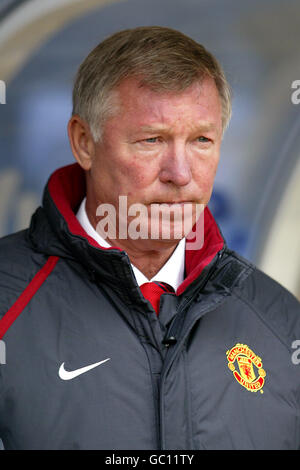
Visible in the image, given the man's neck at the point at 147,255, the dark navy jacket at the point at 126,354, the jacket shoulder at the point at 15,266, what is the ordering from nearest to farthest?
the dark navy jacket at the point at 126,354 → the jacket shoulder at the point at 15,266 → the man's neck at the point at 147,255

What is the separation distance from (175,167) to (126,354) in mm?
467

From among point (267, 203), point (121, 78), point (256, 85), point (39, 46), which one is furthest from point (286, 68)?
point (121, 78)

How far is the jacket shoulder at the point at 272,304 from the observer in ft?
6.55

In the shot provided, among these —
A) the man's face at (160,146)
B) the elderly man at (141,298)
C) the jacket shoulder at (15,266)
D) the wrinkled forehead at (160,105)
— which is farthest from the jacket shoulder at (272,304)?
the jacket shoulder at (15,266)

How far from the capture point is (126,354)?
1.73 m

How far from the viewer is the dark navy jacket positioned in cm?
165

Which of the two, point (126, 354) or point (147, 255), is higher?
point (147, 255)

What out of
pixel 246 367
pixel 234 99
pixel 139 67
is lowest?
pixel 246 367

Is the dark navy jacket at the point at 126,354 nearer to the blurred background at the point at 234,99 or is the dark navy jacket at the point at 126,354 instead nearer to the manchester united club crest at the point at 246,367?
the manchester united club crest at the point at 246,367

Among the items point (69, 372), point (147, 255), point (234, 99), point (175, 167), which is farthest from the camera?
point (234, 99)

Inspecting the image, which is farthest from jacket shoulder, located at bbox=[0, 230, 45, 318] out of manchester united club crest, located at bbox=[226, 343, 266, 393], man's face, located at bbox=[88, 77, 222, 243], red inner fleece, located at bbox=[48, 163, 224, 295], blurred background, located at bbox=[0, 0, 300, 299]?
blurred background, located at bbox=[0, 0, 300, 299]

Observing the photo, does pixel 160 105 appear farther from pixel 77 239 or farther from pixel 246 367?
pixel 246 367

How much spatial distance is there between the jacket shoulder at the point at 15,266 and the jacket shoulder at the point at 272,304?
0.54 metres

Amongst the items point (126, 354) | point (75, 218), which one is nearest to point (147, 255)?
point (75, 218)
